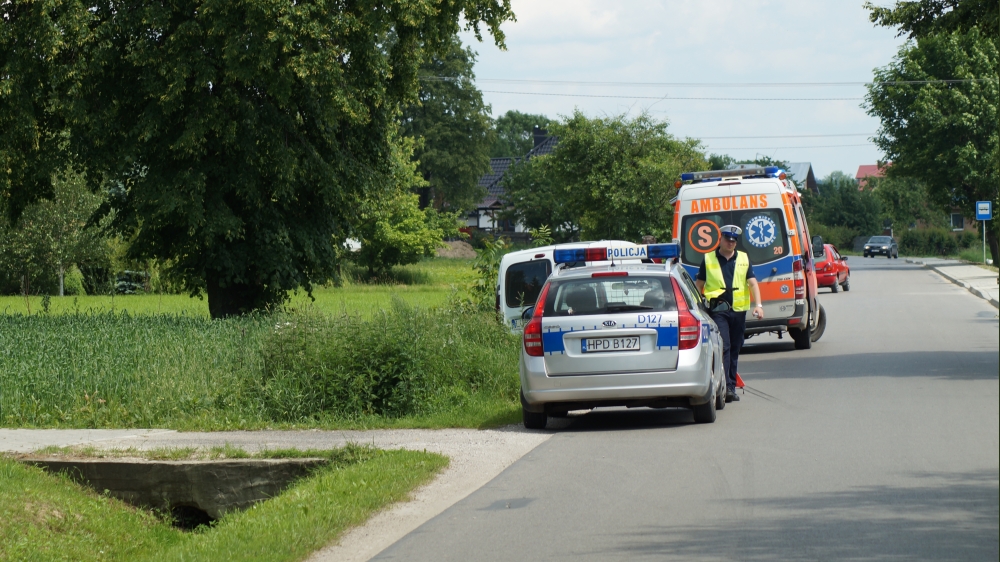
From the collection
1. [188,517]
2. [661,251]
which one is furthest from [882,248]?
[188,517]

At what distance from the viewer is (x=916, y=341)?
19109mm

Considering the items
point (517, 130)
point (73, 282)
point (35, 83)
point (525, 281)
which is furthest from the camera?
point (517, 130)

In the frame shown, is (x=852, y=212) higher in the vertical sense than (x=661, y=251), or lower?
higher

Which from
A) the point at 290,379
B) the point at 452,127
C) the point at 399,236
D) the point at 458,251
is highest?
the point at 452,127

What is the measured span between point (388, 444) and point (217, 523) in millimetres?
1912

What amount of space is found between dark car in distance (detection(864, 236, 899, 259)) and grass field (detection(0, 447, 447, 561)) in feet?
248

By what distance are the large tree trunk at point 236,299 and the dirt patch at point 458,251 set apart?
57097 mm

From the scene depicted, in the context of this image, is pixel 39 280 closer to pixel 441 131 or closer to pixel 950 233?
pixel 441 131

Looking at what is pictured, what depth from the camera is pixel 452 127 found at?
84062 mm

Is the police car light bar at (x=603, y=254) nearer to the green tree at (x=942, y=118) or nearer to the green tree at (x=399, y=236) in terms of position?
the green tree at (x=399, y=236)

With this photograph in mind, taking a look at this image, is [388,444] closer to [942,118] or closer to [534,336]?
[534,336]

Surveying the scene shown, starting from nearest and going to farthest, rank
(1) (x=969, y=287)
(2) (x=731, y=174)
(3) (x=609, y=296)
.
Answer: (3) (x=609, y=296) → (2) (x=731, y=174) → (1) (x=969, y=287)

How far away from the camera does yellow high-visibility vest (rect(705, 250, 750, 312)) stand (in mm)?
12781

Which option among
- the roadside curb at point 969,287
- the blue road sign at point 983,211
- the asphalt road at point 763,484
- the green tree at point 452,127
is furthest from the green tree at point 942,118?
the asphalt road at point 763,484
